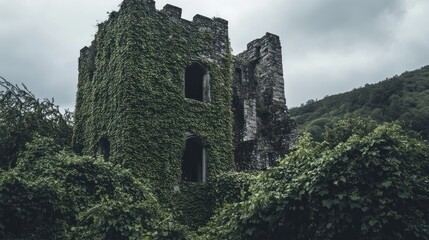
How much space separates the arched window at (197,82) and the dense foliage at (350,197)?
26.1 feet

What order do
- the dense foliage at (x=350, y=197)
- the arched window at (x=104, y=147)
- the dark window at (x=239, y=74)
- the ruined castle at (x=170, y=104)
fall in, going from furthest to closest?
the dark window at (x=239, y=74)
the arched window at (x=104, y=147)
the ruined castle at (x=170, y=104)
the dense foliage at (x=350, y=197)

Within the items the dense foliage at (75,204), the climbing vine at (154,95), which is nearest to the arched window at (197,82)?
the climbing vine at (154,95)

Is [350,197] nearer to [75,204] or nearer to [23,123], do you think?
[75,204]

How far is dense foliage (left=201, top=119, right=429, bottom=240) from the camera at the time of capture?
29.9ft

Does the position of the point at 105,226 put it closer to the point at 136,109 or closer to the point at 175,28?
the point at 136,109

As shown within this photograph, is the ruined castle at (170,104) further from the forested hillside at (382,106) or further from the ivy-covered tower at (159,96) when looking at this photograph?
the forested hillside at (382,106)

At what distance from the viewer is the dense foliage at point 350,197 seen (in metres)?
9.11

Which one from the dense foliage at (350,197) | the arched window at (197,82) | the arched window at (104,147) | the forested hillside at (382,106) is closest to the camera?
the dense foliage at (350,197)

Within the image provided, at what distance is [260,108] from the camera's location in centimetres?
2128

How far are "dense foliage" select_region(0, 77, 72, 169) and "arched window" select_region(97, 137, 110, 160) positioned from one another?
3.34 m

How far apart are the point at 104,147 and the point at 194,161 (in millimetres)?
3472

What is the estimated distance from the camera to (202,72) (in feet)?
62.2

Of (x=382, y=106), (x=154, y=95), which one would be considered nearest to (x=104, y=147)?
(x=154, y=95)

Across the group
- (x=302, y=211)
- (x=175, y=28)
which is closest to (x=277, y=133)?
(x=175, y=28)
